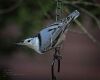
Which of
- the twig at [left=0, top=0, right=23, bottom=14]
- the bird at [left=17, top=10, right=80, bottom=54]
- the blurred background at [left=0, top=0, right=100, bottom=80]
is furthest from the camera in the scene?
the twig at [left=0, top=0, right=23, bottom=14]

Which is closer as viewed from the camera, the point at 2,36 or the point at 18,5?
the point at 18,5

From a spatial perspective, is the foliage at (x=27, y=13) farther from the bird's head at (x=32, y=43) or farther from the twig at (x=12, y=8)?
the bird's head at (x=32, y=43)

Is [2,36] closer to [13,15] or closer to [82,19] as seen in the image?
[13,15]

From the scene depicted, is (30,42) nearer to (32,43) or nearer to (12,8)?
(32,43)

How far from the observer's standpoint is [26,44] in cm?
133

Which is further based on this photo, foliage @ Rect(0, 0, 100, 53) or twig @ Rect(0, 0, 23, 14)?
twig @ Rect(0, 0, 23, 14)

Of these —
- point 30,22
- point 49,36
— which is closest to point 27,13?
point 30,22

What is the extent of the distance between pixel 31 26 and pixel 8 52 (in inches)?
13.7

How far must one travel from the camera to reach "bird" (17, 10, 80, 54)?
1.32 metres

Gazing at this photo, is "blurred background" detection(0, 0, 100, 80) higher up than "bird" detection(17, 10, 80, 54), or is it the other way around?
"blurred background" detection(0, 0, 100, 80)

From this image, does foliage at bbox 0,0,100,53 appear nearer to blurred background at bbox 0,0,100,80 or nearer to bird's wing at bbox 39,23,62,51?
blurred background at bbox 0,0,100,80

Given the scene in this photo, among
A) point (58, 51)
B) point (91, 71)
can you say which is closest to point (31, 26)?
point (58, 51)

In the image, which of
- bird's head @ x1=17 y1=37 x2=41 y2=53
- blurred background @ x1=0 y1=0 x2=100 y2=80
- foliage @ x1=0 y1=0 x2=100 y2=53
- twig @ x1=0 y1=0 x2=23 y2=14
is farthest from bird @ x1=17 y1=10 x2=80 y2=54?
twig @ x1=0 y1=0 x2=23 y2=14

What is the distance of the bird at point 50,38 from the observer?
1320mm
